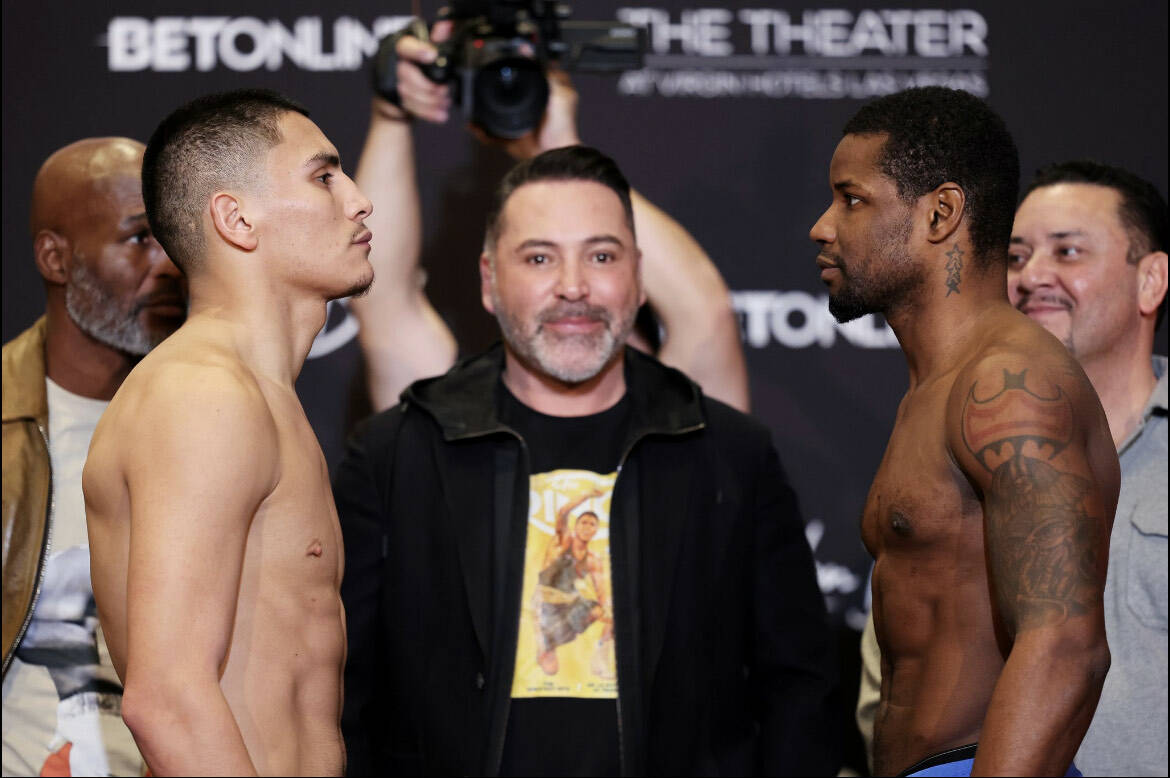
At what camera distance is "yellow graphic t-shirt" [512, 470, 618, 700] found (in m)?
2.64

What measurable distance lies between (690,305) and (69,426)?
1693mm

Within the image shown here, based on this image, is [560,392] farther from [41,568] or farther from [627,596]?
[41,568]

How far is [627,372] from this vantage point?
304 cm

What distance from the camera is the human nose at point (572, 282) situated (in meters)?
2.84

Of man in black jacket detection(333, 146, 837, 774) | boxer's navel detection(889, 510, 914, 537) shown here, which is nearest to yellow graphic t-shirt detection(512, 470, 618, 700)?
man in black jacket detection(333, 146, 837, 774)

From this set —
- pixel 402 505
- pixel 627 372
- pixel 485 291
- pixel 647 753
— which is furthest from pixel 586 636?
pixel 485 291

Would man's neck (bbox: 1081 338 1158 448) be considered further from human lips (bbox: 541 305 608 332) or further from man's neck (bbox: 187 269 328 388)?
man's neck (bbox: 187 269 328 388)

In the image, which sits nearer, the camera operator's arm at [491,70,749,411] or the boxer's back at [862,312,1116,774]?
the boxer's back at [862,312,1116,774]

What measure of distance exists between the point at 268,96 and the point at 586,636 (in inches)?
51.7

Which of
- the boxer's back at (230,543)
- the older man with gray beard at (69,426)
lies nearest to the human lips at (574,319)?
the older man with gray beard at (69,426)

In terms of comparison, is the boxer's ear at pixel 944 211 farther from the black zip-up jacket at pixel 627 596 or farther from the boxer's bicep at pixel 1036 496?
the black zip-up jacket at pixel 627 596

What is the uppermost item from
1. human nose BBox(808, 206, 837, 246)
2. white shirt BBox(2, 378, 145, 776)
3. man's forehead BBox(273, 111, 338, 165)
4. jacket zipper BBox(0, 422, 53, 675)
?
man's forehead BBox(273, 111, 338, 165)

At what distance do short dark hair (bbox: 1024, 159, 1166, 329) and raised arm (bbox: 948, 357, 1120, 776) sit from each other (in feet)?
4.43

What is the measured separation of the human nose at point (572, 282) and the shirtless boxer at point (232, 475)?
964 mm
